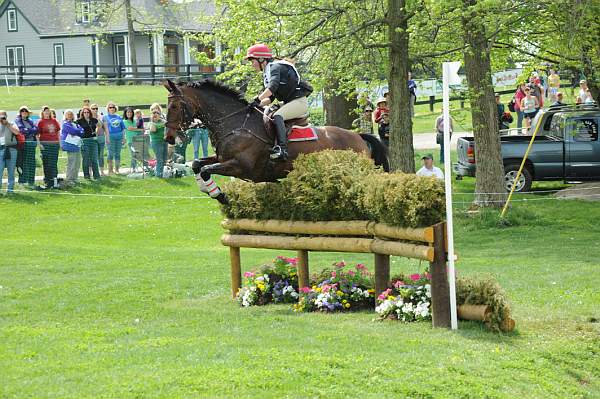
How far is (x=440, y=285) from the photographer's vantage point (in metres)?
11.1

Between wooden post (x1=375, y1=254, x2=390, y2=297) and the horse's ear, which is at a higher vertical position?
the horse's ear

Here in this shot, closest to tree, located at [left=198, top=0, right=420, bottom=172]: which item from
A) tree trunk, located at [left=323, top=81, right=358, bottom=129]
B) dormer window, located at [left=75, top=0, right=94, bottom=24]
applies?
tree trunk, located at [left=323, top=81, right=358, bottom=129]

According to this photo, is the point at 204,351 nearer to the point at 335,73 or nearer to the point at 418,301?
the point at 418,301

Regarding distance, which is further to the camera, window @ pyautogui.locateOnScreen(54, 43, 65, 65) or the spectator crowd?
window @ pyautogui.locateOnScreen(54, 43, 65, 65)

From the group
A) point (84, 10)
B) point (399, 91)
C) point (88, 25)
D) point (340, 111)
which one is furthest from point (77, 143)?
point (88, 25)

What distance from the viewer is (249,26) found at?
22344mm

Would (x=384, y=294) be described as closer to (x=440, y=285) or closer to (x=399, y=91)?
(x=440, y=285)

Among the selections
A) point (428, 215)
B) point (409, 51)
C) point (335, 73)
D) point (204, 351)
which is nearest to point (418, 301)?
point (428, 215)

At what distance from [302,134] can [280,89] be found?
2.86ft

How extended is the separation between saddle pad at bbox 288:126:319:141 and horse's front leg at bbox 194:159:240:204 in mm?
978

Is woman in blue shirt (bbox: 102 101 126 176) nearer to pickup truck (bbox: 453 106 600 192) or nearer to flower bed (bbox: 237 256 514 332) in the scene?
pickup truck (bbox: 453 106 600 192)

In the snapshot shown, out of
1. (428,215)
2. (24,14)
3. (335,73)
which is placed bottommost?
(428,215)

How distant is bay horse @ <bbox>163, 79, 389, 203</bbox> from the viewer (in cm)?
1485

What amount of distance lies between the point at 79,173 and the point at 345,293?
1861 centimetres
